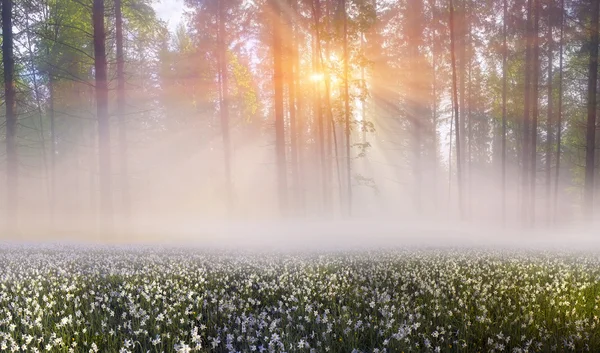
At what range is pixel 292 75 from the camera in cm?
3020

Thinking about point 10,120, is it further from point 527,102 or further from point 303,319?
point 527,102

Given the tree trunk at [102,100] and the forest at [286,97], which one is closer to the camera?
the tree trunk at [102,100]

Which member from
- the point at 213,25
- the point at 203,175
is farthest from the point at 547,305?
the point at 203,175

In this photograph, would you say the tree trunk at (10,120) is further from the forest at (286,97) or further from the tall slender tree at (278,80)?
the tall slender tree at (278,80)

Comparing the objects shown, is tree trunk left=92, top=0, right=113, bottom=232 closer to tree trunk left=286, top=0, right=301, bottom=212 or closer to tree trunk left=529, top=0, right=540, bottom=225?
tree trunk left=286, top=0, right=301, bottom=212

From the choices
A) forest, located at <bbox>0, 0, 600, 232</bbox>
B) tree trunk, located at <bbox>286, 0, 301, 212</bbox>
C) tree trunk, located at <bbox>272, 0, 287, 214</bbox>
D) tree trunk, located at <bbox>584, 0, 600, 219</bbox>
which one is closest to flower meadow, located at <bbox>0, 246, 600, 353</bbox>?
forest, located at <bbox>0, 0, 600, 232</bbox>

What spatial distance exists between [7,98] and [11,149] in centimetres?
245

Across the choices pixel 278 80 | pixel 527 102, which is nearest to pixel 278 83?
pixel 278 80

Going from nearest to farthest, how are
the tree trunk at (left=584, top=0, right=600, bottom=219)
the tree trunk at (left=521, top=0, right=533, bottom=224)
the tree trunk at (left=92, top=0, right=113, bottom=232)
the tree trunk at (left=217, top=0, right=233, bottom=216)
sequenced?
the tree trunk at (left=92, top=0, right=113, bottom=232) < the tree trunk at (left=584, top=0, right=600, bottom=219) < the tree trunk at (left=521, top=0, right=533, bottom=224) < the tree trunk at (left=217, top=0, right=233, bottom=216)

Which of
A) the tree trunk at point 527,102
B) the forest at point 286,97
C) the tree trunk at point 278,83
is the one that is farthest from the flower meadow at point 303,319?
the tree trunk at point 527,102

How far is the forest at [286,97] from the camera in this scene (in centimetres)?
2595

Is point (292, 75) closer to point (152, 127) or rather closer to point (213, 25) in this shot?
point (213, 25)

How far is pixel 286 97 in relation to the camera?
41188 mm

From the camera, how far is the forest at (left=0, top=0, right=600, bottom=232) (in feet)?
85.1
